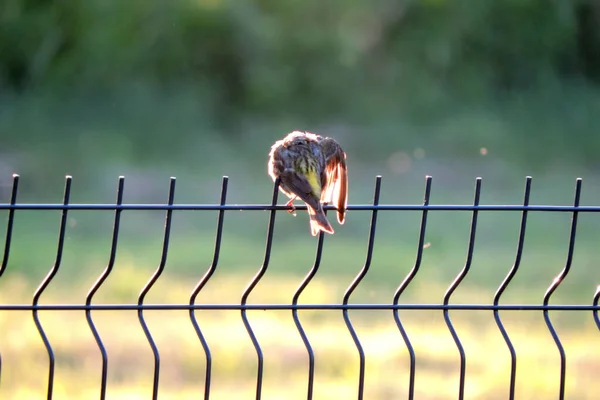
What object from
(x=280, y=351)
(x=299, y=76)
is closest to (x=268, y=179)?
(x=299, y=76)

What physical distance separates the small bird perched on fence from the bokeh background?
4.99 m

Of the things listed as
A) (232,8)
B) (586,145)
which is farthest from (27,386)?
(586,145)

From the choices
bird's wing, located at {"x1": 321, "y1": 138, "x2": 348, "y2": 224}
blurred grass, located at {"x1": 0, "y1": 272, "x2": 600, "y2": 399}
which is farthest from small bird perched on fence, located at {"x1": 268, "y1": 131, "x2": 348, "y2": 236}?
blurred grass, located at {"x1": 0, "y1": 272, "x2": 600, "y2": 399}

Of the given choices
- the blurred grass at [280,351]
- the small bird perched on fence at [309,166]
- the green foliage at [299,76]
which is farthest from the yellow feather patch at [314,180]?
the green foliage at [299,76]

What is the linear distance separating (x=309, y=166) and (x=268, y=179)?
56.6 feet

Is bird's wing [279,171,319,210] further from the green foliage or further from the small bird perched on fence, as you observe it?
the green foliage

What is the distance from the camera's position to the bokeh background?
11328mm

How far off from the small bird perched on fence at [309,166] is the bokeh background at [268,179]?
16.4ft

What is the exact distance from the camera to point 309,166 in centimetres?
491

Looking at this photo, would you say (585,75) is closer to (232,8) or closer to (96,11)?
(232,8)

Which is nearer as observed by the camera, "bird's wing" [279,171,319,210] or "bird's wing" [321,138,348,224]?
"bird's wing" [279,171,319,210]

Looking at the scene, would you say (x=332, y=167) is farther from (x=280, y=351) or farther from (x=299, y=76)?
(x=299, y=76)

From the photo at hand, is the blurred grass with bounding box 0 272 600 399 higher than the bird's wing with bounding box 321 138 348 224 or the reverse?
the reverse

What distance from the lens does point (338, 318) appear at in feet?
42.7
